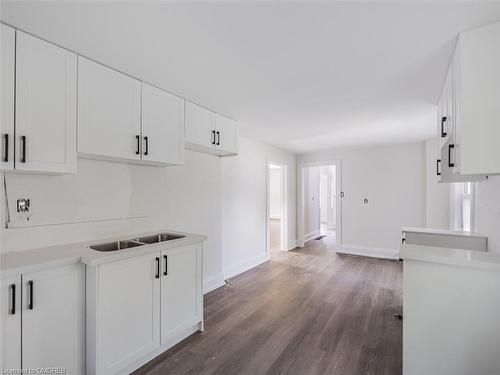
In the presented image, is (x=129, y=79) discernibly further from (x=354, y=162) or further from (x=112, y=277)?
(x=354, y=162)

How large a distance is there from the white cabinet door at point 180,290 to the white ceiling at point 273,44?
1.51 metres

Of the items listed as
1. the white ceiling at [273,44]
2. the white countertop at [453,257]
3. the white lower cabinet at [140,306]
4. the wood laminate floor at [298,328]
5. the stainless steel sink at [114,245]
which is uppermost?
the white ceiling at [273,44]

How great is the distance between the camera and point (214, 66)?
6.40ft

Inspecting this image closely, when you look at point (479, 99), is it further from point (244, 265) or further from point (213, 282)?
point (244, 265)

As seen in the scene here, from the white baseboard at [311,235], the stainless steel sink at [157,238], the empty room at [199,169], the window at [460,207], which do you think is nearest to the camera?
the empty room at [199,169]

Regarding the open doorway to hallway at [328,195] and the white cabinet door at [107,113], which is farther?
the open doorway to hallway at [328,195]

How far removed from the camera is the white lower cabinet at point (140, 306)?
1713mm

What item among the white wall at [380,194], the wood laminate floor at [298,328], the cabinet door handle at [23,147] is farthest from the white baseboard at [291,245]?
the cabinet door handle at [23,147]

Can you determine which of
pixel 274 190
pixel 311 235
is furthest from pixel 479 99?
pixel 274 190

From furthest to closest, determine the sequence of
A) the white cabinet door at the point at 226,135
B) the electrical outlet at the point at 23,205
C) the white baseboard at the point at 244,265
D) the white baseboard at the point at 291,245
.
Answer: the white baseboard at the point at 291,245 < the white baseboard at the point at 244,265 < the white cabinet door at the point at 226,135 < the electrical outlet at the point at 23,205

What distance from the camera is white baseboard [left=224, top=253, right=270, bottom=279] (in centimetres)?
395

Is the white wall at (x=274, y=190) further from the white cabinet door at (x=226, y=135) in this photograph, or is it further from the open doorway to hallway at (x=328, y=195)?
the white cabinet door at (x=226, y=135)

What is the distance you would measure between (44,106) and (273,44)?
1541mm

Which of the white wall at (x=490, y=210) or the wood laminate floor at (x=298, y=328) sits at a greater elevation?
the white wall at (x=490, y=210)
